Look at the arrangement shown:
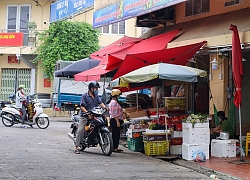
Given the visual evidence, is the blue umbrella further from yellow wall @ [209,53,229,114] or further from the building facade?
yellow wall @ [209,53,229,114]

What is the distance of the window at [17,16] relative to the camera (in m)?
28.7

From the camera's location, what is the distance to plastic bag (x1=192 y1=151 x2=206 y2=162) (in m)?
10.5

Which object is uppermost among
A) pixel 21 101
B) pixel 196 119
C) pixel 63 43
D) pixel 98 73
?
pixel 63 43

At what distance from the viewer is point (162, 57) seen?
40.9 feet

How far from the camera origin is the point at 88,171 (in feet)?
28.8

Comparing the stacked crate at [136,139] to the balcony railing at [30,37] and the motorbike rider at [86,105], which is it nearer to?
the motorbike rider at [86,105]

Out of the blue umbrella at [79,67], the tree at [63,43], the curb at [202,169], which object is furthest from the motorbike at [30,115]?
the curb at [202,169]

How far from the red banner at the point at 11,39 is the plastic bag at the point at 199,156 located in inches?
750

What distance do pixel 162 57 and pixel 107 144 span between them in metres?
2.96

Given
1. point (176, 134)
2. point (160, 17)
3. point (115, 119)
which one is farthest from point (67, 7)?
point (176, 134)

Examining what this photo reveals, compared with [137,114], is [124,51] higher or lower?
higher

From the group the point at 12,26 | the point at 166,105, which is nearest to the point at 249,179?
the point at 166,105

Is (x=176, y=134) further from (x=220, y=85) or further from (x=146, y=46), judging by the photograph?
(x=146, y=46)

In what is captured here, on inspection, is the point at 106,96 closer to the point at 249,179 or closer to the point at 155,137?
the point at 155,137
